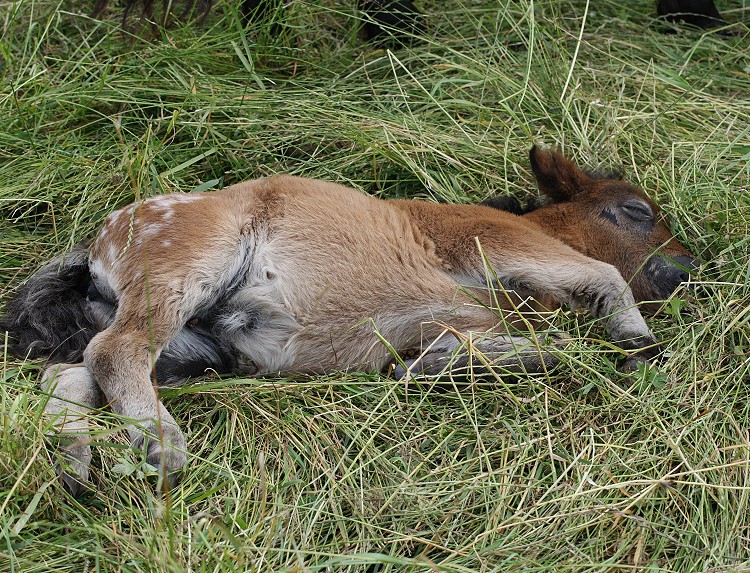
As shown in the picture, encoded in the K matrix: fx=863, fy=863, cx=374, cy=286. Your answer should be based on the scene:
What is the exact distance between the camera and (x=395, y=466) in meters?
3.61

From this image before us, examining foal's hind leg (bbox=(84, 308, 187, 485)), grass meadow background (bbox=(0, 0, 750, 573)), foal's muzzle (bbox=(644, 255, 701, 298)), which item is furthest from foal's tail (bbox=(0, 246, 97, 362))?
foal's muzzle (bbox=(644, 255, 701, 298))

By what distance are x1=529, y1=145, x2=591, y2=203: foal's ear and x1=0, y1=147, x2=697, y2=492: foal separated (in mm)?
538

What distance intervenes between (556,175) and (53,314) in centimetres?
289

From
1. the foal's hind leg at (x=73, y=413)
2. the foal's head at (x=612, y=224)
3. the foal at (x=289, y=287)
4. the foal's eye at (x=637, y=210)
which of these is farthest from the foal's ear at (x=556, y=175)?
the foal's hind leg at (x=73, y=413)

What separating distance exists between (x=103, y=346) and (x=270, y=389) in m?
0.78

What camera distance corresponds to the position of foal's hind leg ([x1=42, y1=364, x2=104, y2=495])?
335 centimetres

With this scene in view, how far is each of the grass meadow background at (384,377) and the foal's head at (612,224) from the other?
17 centimetres


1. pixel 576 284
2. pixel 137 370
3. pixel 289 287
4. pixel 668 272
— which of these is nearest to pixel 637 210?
pixel 668 272

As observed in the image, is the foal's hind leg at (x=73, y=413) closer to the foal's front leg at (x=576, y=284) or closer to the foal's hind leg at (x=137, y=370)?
the foal's hind leg at (x=137, y=370)

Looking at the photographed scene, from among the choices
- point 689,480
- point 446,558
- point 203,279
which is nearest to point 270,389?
point 203,279

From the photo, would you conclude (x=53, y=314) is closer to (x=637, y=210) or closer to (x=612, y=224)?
(x=612, y=224)

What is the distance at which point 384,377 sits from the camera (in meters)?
4.19

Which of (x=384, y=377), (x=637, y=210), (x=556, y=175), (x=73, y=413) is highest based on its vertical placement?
(x=556, y=175)

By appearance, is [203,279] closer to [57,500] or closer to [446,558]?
[57,500]
